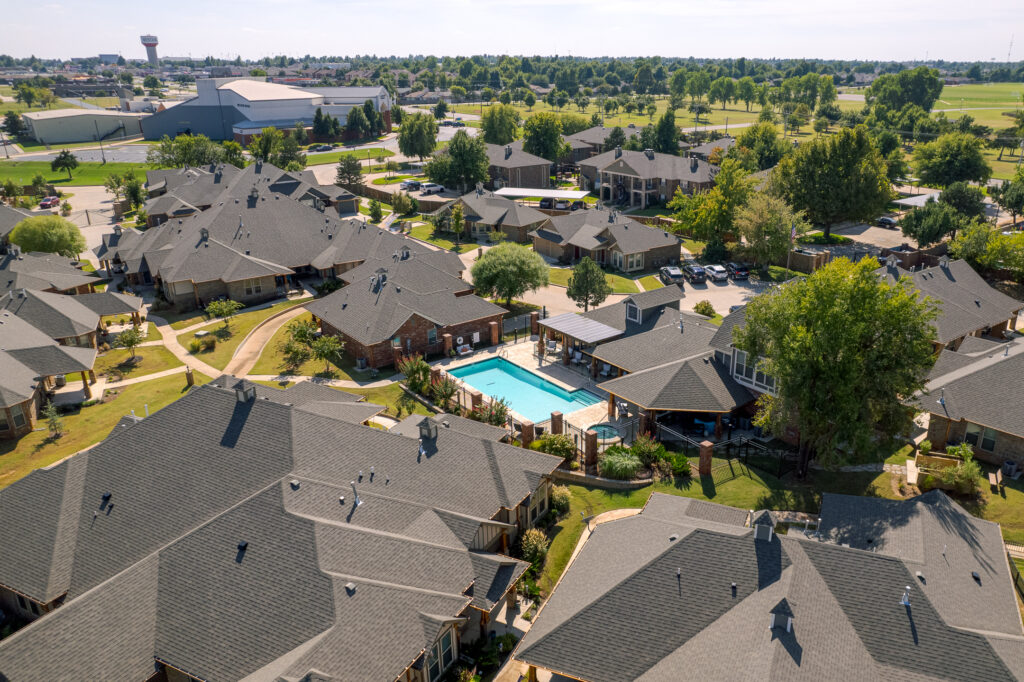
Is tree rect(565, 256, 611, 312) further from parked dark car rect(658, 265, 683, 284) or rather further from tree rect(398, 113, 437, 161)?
tree rect(398, 113, 437, 161)

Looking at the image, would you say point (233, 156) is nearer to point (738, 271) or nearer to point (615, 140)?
point (615, 140)

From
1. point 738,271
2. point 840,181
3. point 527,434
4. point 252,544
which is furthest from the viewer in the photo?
point 840,181

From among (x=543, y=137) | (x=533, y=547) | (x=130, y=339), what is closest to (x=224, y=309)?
(x=130, y=339)

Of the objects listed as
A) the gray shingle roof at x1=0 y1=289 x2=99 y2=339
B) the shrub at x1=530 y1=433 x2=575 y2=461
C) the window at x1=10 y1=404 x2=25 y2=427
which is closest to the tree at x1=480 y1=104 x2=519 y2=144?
the gray shingle roof at x1=0 y1=289 x2=99 y2=339

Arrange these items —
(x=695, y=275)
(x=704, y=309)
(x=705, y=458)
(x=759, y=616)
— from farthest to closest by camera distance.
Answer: (x=695, y=275), (x=704, y=309), (x=705, y=458), (x=759, y=616)

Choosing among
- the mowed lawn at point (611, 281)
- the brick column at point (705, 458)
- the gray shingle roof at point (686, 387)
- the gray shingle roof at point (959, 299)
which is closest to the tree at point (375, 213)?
the mowed lawn at point (611, 281)
